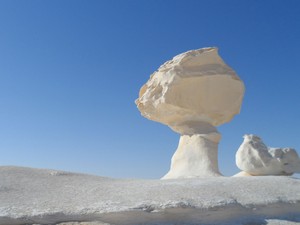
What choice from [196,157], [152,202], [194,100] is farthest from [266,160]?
[152,202]

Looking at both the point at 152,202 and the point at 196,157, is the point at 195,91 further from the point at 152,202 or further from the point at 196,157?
the point at 152,202

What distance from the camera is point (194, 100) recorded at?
1482cm

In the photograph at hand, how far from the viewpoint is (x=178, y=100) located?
1470 centimetres

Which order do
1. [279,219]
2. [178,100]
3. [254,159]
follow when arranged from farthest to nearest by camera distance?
1. [178,100]
2. [254,159]
3. [279,219]

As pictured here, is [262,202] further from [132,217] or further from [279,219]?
[132,217]

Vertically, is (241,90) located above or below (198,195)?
above

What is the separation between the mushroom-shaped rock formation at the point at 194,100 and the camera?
47.2 ft

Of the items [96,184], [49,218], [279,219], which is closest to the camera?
[49,218]

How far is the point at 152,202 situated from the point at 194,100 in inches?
312

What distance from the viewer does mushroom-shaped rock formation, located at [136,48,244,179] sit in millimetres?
14398

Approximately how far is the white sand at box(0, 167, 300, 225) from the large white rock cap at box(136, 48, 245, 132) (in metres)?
5.75

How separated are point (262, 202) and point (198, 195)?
132 cm

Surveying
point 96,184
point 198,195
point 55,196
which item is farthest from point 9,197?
point 198,195

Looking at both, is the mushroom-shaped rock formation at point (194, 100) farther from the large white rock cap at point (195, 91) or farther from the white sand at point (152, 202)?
the white sand at point (152, 202)
